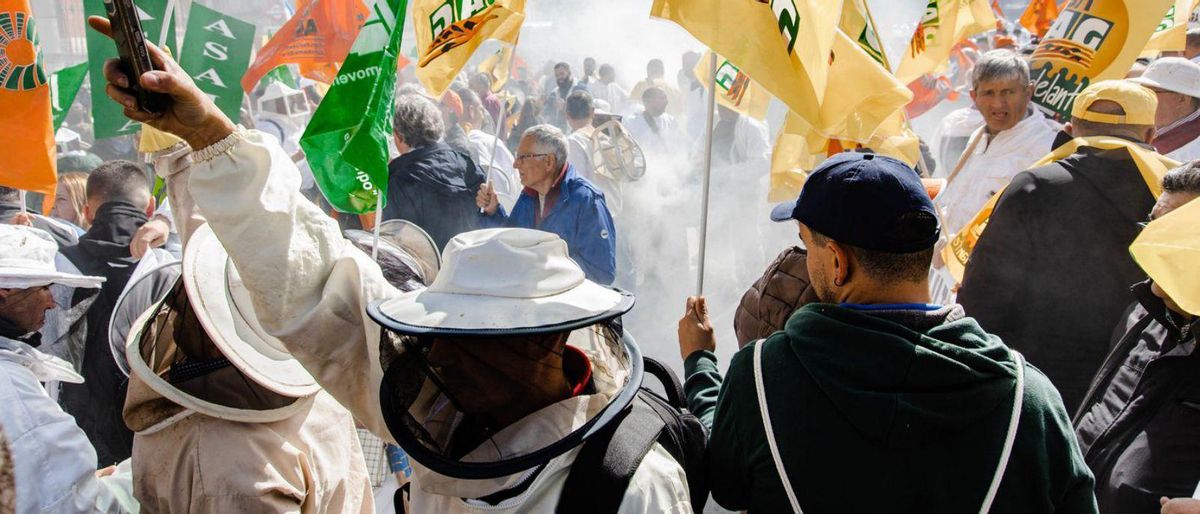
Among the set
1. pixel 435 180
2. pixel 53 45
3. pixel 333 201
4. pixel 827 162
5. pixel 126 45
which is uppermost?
pixel 126 45

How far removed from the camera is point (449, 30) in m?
3.73

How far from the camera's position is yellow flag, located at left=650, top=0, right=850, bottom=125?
269cm

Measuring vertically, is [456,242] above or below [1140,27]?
below

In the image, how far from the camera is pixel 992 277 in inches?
137

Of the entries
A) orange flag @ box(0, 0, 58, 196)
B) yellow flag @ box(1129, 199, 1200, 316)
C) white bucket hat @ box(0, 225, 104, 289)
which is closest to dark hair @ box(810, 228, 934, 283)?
yellow flag @ box(1129, 199, 1200, 316)

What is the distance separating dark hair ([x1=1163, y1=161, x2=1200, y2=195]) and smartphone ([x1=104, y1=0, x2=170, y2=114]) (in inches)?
108

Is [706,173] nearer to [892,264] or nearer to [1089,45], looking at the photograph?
[892,264]

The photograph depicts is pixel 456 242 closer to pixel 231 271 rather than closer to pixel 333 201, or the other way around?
pixel 231 271

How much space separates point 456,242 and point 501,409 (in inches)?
12.5

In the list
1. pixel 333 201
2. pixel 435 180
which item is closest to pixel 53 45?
pixel 435 180

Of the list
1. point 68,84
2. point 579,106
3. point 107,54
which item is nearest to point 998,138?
point 579,106

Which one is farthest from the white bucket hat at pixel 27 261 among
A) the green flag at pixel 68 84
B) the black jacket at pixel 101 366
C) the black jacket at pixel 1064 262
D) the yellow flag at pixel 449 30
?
the black jacket at pixel 1064 262

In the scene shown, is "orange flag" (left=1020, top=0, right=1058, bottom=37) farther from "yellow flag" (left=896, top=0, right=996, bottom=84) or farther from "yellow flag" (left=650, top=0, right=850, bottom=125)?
"yellow flag" (left=650, top=0, right=850, bottom=125)

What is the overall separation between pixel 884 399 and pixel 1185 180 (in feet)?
5.59
